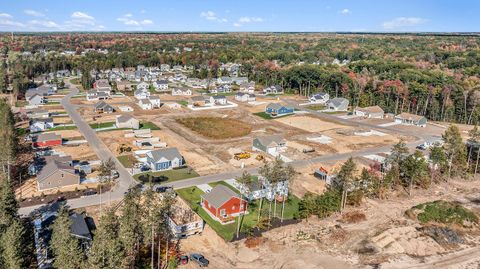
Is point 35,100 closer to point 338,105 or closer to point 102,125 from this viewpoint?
point 102,125

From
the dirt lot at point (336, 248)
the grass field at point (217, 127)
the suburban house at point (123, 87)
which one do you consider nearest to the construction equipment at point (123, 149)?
the grass field at point (217, 127)

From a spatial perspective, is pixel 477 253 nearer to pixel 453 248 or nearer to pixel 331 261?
pixel 453 248

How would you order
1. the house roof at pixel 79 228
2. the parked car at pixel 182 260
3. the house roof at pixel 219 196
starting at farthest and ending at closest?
the house roof at pixel 219 196 < the house roof at pixel 79 228 < the parked car at pixel 182 260

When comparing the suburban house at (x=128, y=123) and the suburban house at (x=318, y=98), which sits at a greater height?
the suburban house at (x=318, y=98)

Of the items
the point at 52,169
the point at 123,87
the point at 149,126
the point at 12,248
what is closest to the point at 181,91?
the point at 123,87

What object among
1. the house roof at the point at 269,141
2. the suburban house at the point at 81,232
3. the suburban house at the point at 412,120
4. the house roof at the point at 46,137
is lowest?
the suburban house at the point at 81,232

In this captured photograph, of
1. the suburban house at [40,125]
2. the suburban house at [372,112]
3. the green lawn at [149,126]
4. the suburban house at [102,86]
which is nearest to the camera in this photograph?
the suburban house at [40,125]

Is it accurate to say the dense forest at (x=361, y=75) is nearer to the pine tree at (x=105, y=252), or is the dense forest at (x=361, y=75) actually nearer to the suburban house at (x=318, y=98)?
the suburban house at (x=318, y=98)

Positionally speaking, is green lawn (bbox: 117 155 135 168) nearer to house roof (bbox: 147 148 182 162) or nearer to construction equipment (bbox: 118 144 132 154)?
construction equipment (bbox: 118 144 132 154)

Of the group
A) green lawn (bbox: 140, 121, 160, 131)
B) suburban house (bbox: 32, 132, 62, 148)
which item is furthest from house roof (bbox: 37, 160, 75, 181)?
green lawn (bbox: 140, 121, 160, 131)
